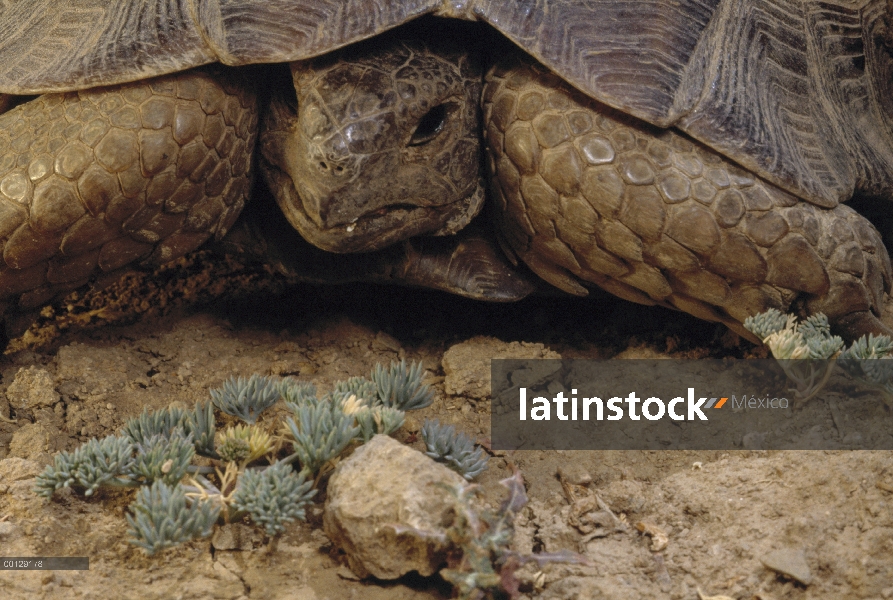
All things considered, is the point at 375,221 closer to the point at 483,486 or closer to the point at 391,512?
the point at 483,486

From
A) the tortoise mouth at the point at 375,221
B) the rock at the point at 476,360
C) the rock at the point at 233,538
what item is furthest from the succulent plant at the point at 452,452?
the tortoise mouth at the point at 375,221

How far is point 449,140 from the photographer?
2.52m

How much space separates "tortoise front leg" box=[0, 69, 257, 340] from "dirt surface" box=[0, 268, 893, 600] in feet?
1.23

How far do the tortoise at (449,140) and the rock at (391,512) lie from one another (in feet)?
2.80

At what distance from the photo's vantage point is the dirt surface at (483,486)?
5.58 ft

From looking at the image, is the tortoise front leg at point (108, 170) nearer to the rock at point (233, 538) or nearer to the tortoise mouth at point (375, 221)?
the tortoise mouth at point (375, 221)

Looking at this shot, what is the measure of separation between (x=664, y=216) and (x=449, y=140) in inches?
25.9

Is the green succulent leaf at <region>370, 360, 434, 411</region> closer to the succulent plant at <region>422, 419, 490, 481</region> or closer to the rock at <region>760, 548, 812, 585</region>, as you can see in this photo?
the succulent plant at <region>422, 419, 490, 481</region>

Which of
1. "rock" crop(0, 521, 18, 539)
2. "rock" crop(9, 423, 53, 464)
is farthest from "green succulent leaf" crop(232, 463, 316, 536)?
"rock" crop(9, 423, 53, 464)

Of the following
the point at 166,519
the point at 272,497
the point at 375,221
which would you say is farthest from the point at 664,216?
the point at 166,519

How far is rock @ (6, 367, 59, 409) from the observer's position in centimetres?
241

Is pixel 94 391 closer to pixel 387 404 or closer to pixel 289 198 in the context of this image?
pixel 289 198

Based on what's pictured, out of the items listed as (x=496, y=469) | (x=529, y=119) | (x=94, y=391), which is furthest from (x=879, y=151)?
(x=94, y=391)

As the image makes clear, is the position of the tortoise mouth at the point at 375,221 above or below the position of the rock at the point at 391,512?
above
